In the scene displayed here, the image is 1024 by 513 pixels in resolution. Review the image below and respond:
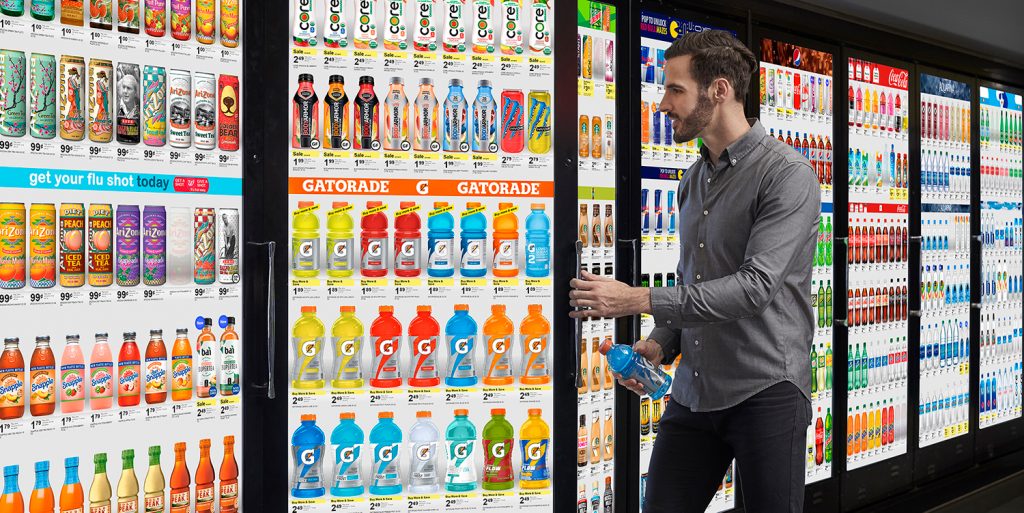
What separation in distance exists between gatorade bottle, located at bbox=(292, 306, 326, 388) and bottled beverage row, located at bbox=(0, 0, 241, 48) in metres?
0.93

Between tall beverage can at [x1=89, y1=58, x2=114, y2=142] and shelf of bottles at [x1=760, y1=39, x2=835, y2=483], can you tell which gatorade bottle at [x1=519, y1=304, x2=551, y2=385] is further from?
shelf of bottles at [x1=760, y1=39, x2=835, y2=483]

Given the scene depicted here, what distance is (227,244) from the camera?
2500 millimetres

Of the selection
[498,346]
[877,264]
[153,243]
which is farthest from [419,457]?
[877,264]

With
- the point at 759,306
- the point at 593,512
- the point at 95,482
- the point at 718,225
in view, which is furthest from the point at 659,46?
the point at 95,482

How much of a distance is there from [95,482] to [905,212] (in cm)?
415

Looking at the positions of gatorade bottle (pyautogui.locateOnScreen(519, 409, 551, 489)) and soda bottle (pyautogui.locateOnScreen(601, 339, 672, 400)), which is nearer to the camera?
soda bottle (pyautogui.locateOnScreen(601, 339, 672, 400))

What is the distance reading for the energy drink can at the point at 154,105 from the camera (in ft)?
7.99

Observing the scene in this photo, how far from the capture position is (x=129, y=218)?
7.88 ft

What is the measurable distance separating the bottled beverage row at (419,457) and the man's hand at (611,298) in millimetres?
775

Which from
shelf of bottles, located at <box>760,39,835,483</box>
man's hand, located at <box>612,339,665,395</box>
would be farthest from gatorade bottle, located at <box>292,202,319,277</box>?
shelf of bottles, located at <box>760,39,835,483</box>

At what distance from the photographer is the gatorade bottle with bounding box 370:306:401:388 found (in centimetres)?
271

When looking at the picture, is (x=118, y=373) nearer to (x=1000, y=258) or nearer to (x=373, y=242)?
(x=373, y=242)

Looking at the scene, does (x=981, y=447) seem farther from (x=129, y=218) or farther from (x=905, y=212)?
(x=129, y=218)

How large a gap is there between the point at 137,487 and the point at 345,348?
773 millimetres
